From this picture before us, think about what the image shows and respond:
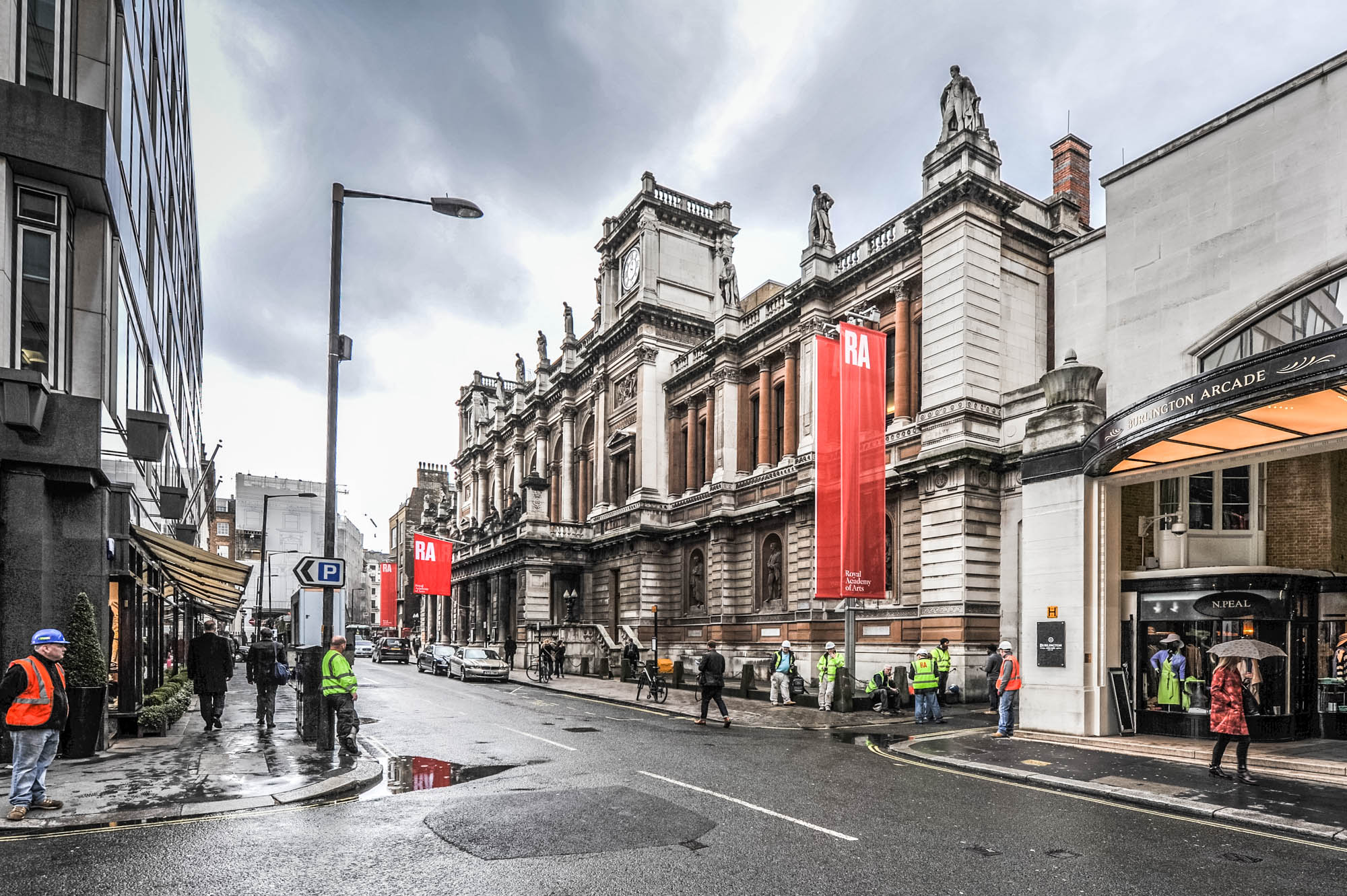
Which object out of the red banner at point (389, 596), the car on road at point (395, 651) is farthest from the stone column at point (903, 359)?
the red banner at point (389, 596)

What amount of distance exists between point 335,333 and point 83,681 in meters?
5.88

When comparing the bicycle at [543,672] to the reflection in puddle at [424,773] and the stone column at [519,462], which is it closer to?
the reflection in puddle at [424,773]

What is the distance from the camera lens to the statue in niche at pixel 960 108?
28.5 metres

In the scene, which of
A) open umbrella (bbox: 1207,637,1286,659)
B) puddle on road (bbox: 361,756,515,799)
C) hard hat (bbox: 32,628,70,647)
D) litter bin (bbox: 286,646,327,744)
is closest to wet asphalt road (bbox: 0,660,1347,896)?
puddle on road (bbox: 361,756,515,799)

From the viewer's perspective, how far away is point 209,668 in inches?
625

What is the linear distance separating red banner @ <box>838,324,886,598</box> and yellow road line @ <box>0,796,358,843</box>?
1549 centimetres

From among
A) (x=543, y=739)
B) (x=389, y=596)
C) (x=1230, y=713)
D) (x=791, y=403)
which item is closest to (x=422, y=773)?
(x=543, y=739)

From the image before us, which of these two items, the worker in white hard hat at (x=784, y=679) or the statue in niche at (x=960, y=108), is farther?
Result: the statue in niche at (x=960, y=108)

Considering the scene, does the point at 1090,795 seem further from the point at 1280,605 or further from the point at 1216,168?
the point at 1216,168

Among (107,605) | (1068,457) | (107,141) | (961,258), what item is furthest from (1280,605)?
(107,141)

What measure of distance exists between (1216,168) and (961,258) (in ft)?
Answer: 37.4

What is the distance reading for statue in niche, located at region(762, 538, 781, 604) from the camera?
35.9 meters

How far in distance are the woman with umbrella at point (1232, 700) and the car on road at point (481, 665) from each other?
26.8m

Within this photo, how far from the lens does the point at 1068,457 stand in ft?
53.8
